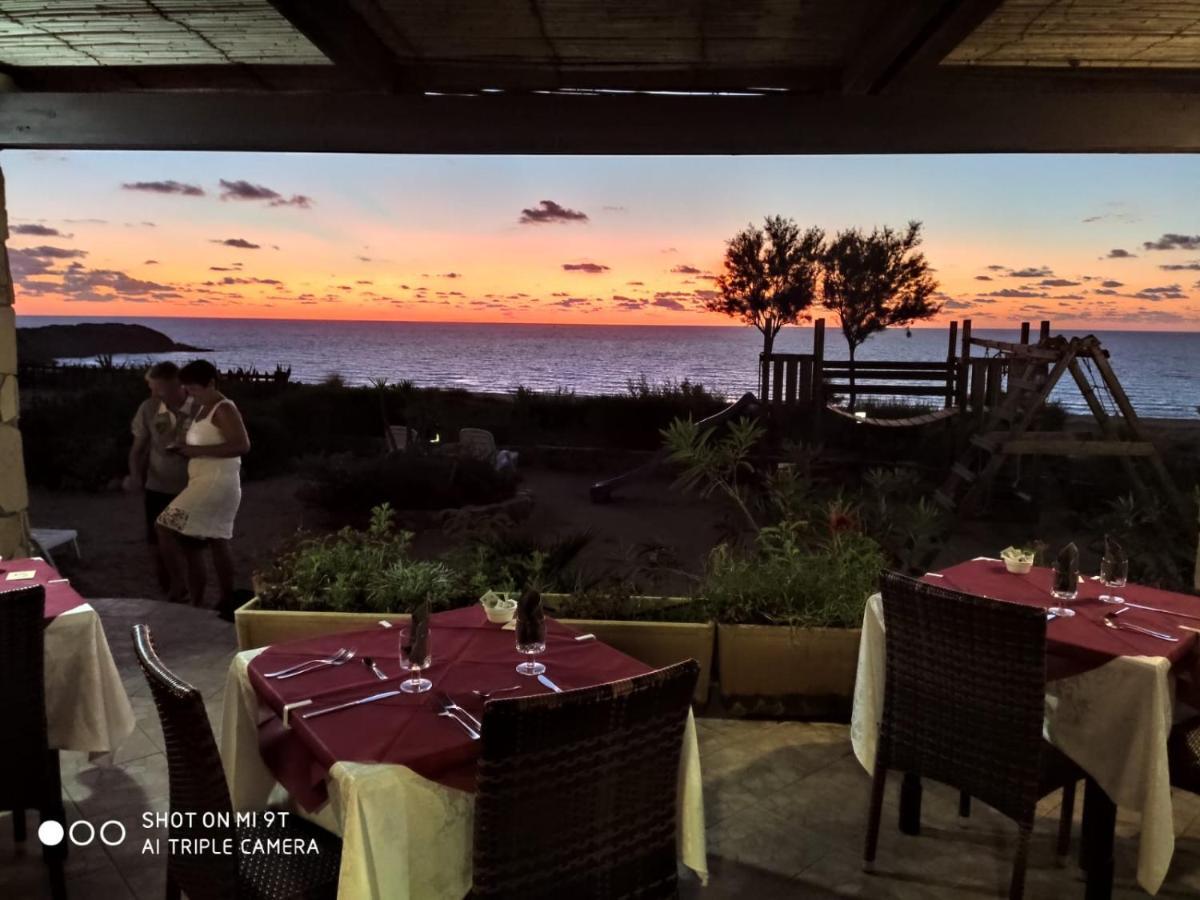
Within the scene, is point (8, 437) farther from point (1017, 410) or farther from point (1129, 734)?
point (1017, 410)

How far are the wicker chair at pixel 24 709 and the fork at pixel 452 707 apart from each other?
1.00 metres

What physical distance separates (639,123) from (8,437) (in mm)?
3319

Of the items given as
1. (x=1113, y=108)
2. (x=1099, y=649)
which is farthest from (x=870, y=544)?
(x=1113, y=108)

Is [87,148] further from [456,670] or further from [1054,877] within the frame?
[1054,877]

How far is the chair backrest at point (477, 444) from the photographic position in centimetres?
873

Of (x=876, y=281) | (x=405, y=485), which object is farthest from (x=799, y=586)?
(x=876, y=281)

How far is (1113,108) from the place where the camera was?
3252mm

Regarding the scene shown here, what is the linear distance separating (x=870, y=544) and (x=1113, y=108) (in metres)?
1.86

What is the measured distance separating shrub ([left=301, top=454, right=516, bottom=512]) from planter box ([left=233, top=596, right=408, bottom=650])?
12.9 ft

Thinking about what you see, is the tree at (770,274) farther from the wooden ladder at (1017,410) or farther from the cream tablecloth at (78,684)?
the cream tablecloth at (78,684)

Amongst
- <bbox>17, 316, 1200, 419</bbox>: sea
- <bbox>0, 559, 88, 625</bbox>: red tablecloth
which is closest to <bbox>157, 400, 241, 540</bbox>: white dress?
<bbox>0, 559, 88, 625</bbox>: red tablecloth

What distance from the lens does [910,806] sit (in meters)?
2.70

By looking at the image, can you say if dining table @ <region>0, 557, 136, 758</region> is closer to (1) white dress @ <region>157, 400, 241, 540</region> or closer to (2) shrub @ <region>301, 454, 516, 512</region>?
(1) white dress @ <region>157, 400, 241, 540</region>

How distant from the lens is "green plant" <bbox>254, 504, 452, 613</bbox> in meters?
3.70
